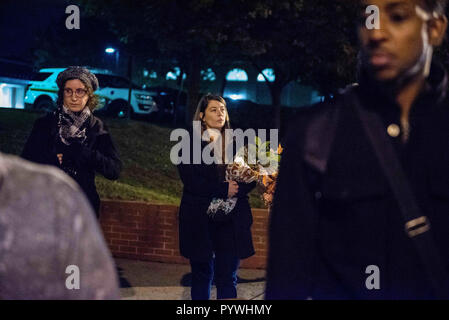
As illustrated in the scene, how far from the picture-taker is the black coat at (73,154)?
550 centimetres

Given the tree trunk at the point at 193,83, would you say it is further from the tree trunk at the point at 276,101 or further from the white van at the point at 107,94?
the tree trunk at the point at 276,101

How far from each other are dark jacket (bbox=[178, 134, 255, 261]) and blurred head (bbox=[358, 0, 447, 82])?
3907 mm

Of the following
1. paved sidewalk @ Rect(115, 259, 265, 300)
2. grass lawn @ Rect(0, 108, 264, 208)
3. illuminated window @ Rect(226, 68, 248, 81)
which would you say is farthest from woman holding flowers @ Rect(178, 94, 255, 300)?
illuminated window @ Rect(226, 68, 248, 81)

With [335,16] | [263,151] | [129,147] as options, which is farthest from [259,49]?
[263,151]

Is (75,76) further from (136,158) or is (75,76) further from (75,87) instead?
(136,158)

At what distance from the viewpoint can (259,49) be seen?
21219 millimetres

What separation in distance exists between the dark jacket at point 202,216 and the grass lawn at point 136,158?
4394 millimetres

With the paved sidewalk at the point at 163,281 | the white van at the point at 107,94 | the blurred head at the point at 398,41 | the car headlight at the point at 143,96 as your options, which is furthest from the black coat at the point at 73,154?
the car headlight at the point at 143,96

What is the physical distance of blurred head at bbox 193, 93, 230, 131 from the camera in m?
6.20

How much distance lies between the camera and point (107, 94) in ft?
85.0

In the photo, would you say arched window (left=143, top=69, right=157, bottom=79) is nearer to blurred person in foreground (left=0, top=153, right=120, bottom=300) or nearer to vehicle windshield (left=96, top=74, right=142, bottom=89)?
vehicle windshield (left=96, top=74, right=142, bottom=89)

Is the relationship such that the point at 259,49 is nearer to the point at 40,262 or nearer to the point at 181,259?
the point at 181,259

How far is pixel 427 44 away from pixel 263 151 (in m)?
4.80

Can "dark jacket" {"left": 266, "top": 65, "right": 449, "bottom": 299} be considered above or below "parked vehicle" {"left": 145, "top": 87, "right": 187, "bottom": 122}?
below
